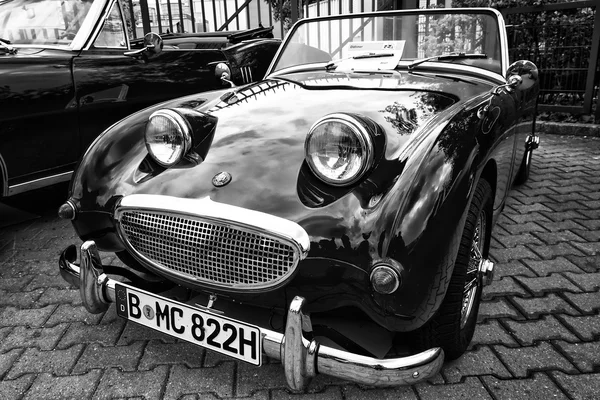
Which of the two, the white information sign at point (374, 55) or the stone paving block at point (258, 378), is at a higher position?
the white information sign at point (374, 55)

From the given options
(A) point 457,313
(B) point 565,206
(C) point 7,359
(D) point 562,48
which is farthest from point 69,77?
(D) point 562,48

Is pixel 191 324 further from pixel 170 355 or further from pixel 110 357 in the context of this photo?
pixel 110 357

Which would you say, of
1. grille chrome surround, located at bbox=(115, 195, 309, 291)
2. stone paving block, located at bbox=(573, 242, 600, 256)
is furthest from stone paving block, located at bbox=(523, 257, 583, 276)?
grille chrome surround, located at bbox=(115, 195, 309, 291)

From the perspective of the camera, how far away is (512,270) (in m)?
2.78

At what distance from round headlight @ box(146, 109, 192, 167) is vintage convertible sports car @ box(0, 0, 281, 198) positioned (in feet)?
4.67

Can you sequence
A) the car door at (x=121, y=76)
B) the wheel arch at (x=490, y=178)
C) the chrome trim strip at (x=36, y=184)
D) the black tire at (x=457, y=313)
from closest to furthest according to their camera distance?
the black tire at (x=457, y=313)
the wheel arch at (x=490, y=178)
the chrome trim strip at (x=36, y=184)
the car door at (x=121, y=76)

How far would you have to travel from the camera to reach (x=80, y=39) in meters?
3.75

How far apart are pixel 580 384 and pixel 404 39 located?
6.58 ft

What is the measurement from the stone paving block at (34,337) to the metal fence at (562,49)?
241 inches

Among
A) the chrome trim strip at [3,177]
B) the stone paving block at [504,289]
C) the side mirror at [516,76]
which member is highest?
the side mirror at [516,76]

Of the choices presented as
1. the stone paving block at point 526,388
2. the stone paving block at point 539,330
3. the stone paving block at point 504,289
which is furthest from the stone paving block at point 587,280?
the stone paving block at point 526,388

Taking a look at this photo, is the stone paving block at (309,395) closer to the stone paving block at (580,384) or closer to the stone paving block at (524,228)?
the stone paving block at (580,384)

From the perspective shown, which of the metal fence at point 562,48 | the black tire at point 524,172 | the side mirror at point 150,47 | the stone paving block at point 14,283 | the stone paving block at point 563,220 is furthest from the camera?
the metal fence at point 562,48

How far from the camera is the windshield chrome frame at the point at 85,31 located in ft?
12.0
